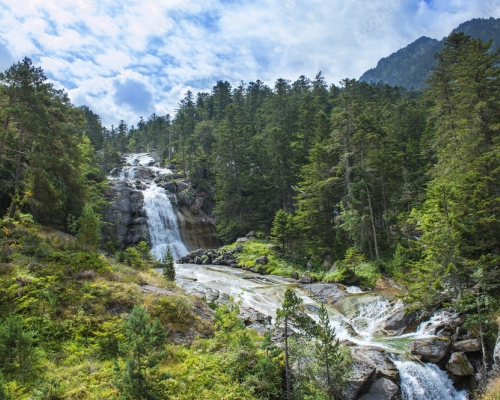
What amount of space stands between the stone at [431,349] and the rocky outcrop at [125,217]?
33859 mm

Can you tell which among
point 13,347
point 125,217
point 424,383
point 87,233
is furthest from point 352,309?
point 125,217

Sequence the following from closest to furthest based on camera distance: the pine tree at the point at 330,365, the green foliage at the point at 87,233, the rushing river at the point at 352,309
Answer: the pine tree at the point at 330,365, the rushing river at the point at 352,309, the green foliage at the point at 87,233

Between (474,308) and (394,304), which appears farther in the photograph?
(394,304)

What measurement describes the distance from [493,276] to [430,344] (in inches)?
170

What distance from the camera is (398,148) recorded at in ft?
140

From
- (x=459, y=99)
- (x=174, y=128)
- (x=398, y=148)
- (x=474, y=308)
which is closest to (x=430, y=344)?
(x=474, y=308)

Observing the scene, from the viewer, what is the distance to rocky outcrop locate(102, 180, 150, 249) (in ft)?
130

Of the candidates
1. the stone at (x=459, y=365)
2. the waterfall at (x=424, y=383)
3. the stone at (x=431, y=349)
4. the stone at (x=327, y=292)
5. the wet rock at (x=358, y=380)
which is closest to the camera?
the wet rock at (x=358, y=380)

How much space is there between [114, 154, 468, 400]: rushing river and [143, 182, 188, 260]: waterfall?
169 cm

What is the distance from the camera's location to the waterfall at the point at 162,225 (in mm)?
40203

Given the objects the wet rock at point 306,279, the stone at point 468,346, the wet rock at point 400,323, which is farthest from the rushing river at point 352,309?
the stone at point 468,346

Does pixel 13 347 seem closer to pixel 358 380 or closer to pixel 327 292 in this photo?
pixel 358 380

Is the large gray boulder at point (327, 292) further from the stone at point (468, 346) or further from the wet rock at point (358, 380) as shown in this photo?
the wet rock at point (358, 380)

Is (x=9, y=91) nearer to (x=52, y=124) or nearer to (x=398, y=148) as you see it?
(x=52, y=124)
